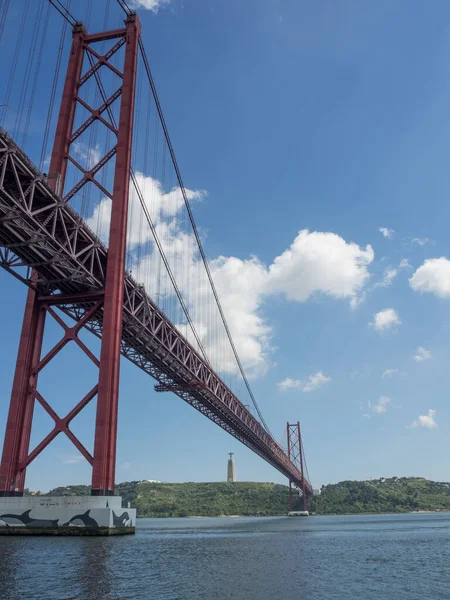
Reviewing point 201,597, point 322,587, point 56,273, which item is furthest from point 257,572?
point 56,273

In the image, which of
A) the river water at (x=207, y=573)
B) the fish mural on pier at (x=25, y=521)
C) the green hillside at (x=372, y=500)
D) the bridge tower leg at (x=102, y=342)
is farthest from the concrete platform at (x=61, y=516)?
the green hillside at (x=372, y=500)

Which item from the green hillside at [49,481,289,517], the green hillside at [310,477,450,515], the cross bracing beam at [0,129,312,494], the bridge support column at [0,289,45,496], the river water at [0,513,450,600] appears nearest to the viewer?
the river water at [0,513,450,600]

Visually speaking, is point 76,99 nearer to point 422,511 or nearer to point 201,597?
point 201,597

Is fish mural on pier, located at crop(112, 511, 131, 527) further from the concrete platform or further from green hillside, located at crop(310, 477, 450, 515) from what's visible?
green hillside, located at crop(310, 477, 450, 515)

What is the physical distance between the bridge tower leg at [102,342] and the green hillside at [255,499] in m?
89.2

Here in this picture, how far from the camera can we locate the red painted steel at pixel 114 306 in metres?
26.1

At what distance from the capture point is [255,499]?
131 metres

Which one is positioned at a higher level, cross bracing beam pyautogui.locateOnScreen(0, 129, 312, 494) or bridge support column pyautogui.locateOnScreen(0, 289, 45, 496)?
cross bracing beam pyautogui.locateOnScreen(0, 129, 312, 494)

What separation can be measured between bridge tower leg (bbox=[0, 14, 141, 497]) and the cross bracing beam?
4.15ft

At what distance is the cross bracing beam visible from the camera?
2378 cm

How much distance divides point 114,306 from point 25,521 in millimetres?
11223

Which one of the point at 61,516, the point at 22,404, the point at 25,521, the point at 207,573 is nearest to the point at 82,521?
the point at 61,516

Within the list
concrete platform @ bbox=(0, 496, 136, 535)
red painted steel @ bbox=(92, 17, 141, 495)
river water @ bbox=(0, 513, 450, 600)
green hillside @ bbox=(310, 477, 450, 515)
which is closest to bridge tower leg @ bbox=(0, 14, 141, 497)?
red painted steel @ bbox=(92, 17, 141, 495)

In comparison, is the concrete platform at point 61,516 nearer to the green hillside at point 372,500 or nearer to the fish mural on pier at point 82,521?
the fish mural on pier at point 82,521
